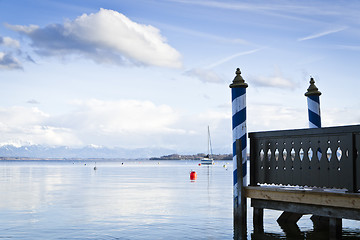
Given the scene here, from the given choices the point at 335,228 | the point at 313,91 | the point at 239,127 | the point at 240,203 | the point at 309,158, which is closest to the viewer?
the point at 335,228

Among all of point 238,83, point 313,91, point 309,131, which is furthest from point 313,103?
point 309,131

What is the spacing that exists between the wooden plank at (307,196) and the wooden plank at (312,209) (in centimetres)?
18

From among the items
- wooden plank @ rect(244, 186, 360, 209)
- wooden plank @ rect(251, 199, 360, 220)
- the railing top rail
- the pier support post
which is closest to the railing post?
wooden plank @ rect(244, 186, 360, 209)

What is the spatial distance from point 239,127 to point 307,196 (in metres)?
2.67

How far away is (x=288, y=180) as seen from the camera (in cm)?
1152

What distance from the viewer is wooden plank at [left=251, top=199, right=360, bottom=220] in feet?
33.6

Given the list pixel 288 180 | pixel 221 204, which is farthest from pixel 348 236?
pixel 221 204

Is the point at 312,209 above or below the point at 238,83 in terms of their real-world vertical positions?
below

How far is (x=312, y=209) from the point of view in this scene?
11.1m

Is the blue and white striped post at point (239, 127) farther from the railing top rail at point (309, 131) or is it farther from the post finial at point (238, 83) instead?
the railing top rail at point (309, 131)

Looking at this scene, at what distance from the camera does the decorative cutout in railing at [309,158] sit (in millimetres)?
10242

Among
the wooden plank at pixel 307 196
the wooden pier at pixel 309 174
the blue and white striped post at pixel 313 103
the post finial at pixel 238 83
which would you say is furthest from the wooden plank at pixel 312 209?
the blue and white striped post at pixel 313 103

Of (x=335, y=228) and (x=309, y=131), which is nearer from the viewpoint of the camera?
(x=335, y=228)

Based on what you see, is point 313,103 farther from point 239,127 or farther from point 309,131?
point 309,131
